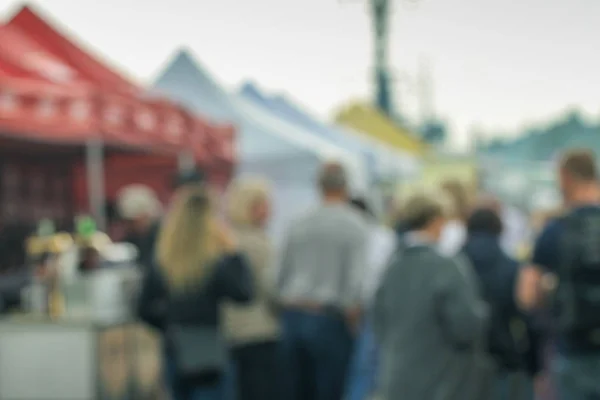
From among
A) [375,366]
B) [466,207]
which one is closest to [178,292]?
[375,366]

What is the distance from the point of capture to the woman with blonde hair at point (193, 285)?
15.6 feet

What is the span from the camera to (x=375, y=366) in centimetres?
501

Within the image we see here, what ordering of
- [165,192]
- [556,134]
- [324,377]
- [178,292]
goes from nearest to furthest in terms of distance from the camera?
[178,292]
[324,377]
[165,192]
[556,134]

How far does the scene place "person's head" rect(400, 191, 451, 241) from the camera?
13.7ft

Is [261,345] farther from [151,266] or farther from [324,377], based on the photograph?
[151,266]

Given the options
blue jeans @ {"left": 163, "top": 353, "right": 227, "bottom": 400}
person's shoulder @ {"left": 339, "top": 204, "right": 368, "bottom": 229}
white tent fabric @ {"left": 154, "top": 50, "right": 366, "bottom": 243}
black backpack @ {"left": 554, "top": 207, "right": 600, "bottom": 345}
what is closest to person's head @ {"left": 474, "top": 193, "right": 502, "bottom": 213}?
person's shoulder @ {"left": 339, "top": 204, "right": 368, "bottom": 229}

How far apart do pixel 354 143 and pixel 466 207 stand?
384 inches

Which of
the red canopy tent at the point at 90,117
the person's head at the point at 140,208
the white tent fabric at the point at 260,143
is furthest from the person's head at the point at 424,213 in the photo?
the white tent fabric at the point at 260,143

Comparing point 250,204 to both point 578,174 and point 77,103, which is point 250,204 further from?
point 77,103

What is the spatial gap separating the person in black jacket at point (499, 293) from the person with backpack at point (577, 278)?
99cm

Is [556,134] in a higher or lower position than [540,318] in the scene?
higher

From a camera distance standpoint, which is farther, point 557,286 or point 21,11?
point 21,11

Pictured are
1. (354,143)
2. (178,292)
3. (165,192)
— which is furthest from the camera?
(354,143)

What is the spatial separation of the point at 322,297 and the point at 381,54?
A: 71.7 feet
